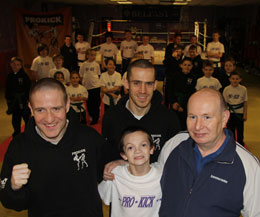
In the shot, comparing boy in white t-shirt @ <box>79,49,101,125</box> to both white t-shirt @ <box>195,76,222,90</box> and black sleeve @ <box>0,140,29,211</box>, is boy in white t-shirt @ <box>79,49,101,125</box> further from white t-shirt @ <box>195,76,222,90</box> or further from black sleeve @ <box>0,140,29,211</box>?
black sleeve @ <box>0,140,29,211</box>

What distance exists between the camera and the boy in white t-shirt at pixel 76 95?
6.42 meters

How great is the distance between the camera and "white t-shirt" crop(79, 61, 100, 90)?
24.3 ft

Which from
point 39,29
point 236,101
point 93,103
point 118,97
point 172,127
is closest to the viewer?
point 172,127

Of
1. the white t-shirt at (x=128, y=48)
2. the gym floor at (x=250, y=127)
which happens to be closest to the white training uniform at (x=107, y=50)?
the white t-shirt at (x=128, y=48)

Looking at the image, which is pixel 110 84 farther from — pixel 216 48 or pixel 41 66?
pixel 216 48

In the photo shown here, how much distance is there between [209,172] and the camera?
72.6 inches

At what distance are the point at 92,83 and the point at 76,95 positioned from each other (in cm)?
99

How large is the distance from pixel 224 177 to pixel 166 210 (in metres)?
0.48

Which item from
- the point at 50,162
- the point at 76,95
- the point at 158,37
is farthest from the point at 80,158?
the point at 158,37

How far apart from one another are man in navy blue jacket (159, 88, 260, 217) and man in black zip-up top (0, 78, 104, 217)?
24.9 inches

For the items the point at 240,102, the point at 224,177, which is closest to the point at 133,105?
the point at 224,177

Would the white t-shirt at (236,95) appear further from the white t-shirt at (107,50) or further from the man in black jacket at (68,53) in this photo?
the white t-shirt at (107,50)

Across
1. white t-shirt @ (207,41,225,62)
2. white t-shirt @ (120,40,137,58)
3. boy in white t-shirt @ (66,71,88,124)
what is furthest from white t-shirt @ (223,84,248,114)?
white t-shirt @ (120,40,137,58)

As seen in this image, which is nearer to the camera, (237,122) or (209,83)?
(237,122)
